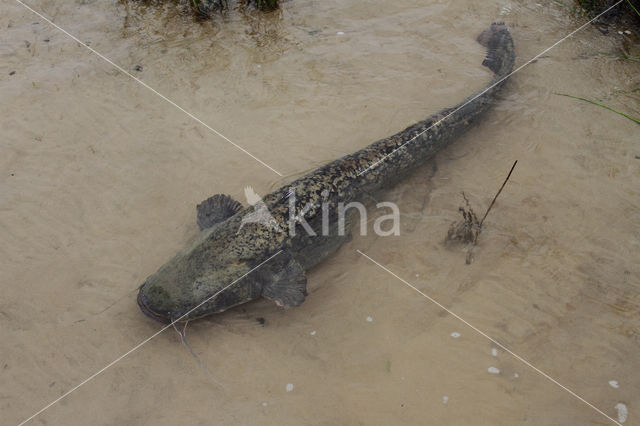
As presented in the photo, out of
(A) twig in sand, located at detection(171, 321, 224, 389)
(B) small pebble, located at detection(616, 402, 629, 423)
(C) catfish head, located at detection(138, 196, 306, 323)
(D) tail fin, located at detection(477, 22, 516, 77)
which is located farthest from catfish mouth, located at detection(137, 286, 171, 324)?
(D) tail fin, located at detection(477, 22, 516, 77)

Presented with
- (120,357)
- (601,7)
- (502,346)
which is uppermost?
(601,7)

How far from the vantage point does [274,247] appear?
141 inches

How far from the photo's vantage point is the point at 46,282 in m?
3.67

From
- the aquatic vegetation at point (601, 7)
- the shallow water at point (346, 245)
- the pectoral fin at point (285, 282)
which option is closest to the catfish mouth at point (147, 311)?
the shallow water at point (346, 245)

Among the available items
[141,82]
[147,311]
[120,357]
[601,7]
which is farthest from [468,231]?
[601,7]

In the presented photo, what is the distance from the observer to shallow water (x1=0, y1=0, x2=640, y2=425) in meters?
3.21

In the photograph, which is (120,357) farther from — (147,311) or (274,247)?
(274,247)

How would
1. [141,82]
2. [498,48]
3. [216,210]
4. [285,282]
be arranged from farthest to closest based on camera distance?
1. [498,48]
2. [141,82]
3. [216,210]
4. [285,282]

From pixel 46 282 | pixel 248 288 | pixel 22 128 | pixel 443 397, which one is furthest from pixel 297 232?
pixel 22 128

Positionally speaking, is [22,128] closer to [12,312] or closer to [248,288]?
[12,312]

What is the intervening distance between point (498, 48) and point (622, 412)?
4400 millimetres

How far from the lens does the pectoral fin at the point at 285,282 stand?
3451 mm

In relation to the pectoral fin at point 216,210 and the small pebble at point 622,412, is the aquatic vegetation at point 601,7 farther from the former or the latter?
the pectoral fin at point 216,210

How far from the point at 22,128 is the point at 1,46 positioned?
1.71 meters
